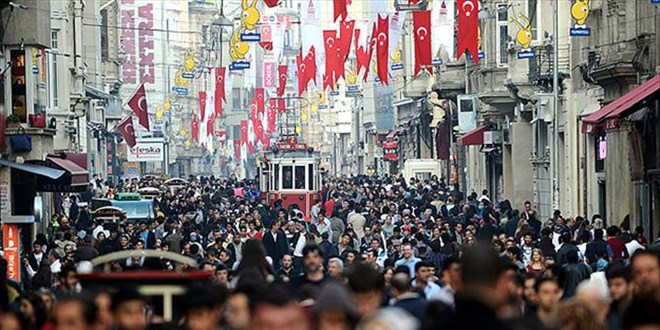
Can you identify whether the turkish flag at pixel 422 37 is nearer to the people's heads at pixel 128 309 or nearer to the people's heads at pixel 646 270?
the people's heads at pixel 646 270

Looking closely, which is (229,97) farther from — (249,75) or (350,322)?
(350,322)

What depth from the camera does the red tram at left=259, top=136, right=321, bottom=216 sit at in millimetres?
53562

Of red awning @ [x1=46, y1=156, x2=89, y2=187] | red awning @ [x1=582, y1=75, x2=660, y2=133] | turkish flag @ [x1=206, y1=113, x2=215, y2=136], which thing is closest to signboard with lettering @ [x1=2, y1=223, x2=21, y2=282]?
red awning @ [x1=46, y1=156, x2=89, y2=187]

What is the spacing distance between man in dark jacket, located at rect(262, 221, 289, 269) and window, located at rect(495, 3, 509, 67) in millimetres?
23437

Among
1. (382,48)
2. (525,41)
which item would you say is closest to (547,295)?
(525,41)

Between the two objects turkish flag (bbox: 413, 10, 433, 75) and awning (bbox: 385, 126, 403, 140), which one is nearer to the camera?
turkish flag (bbox: 413, 10, 433, 75)

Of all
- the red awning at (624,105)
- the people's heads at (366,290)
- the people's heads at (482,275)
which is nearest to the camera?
the people's heads at (482,275)

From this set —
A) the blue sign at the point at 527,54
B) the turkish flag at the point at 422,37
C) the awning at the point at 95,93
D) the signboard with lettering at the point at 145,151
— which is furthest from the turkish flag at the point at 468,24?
the signboard with lettering at the point at 145,151

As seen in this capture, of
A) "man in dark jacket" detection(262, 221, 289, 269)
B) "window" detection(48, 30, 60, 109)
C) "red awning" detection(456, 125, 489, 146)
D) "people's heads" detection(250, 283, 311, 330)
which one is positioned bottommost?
"man in dark jacket" detection(262, 221, 289, 269)

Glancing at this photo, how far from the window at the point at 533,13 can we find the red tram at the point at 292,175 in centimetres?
951

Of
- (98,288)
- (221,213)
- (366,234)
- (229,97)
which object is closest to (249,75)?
(229,97)

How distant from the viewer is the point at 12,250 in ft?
86.3

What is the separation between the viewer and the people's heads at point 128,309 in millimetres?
9922

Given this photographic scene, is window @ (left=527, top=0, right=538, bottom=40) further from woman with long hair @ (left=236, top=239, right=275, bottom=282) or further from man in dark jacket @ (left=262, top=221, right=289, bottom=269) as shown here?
woman with long hair @ (left=236, top=239, right=275, bottom=282)
